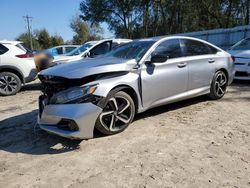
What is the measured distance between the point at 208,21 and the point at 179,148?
31169mm

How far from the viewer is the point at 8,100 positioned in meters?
8.45

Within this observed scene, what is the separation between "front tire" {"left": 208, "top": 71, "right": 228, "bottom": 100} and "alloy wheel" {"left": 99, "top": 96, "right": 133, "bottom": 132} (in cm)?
262

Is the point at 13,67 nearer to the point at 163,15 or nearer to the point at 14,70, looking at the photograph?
the point at 14,70

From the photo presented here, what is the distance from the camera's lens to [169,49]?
584 centimetres

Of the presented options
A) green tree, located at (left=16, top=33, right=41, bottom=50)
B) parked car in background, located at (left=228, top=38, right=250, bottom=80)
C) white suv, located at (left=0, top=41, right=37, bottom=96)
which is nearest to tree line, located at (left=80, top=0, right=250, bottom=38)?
parked car in background, located at (left=228, top=38, right=250, bottom=80)

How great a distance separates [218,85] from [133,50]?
2408 millimetres

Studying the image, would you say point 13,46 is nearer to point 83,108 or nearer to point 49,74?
point 49,74

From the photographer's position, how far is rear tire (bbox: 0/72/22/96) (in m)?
9.12

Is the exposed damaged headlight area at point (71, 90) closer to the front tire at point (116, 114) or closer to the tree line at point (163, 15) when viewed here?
the front tire at point (116, 114)

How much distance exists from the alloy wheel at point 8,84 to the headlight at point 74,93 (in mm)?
5351

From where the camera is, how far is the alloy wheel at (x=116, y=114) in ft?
15.2

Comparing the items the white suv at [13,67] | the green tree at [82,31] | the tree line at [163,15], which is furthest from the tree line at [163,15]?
the white suv at [13,67]

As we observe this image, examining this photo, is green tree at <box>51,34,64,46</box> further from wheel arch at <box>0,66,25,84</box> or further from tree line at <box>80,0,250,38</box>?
wheel arch at <box>0,66,25,84</box>

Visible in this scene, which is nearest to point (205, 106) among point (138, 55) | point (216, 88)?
point (216, 88)
